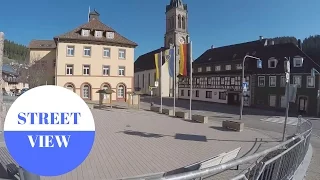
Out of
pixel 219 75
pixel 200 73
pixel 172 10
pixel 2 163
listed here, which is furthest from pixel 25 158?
pixel 172 10

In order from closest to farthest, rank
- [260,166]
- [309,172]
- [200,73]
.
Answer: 1. [260,166]
2. [309,172]
3. [200,73]

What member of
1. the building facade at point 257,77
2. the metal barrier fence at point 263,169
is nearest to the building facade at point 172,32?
the building facade at point 257,77

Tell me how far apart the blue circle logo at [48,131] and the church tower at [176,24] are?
75.6 metres

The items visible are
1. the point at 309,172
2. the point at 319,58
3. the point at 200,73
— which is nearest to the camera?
the point at 309,172

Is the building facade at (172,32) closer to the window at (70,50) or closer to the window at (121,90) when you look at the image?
the window at (121,90)

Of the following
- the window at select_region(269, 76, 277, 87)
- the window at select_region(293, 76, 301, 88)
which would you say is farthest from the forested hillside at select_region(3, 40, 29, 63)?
the window at select_region(293, 76, 301, 88)

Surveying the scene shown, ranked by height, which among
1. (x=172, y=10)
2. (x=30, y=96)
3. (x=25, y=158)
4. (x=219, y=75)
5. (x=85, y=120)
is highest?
(x=172, y=10)

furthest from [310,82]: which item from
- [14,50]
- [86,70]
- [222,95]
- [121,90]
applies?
[14,50]

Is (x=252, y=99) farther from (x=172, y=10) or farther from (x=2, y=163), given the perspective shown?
(x=172, y=10)

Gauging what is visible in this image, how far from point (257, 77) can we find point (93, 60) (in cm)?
2681

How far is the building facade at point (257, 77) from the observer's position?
3503 cm

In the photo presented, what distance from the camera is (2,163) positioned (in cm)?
738

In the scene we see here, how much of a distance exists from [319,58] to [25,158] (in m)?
43.3

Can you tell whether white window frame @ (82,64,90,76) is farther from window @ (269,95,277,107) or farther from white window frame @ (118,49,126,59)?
window @ (269,95,277,107)
